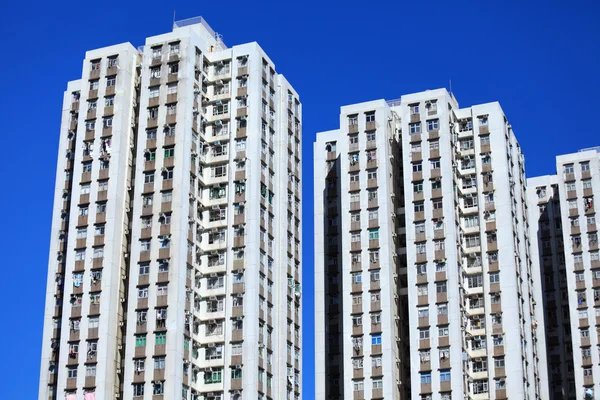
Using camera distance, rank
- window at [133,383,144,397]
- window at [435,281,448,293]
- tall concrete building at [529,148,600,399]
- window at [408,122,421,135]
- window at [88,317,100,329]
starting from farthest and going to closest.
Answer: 1. tall concrete building at [529,148,600,399]
2. window at [408,122,421,135]
3. window at [435,281,448,293]
4. window at [88,317,100,329]
5. window at [133,383,144,397]

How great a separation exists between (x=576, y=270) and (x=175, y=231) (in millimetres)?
48183

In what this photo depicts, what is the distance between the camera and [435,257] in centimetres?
10550

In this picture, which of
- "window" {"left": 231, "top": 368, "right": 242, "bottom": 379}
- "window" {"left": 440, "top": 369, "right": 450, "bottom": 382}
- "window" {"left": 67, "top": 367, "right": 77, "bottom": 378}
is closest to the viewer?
"window" {"left": 67, "top": 367, "right": 77, "bottom": 378}

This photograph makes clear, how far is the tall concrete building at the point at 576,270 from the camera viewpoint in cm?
11450

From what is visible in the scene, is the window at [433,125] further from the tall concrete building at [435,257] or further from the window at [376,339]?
the window at [376,339]

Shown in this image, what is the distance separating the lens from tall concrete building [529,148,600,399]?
11450 cm

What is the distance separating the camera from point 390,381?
335 ft

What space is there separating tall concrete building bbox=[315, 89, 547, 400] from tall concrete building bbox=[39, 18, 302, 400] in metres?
10.7

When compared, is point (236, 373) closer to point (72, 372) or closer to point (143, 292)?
point (143, 292)

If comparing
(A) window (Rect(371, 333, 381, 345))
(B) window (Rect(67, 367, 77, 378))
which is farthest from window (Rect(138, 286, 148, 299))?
(A) window (Rect(371, 333, 381, 345))

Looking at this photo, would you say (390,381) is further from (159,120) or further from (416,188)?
(159,120)

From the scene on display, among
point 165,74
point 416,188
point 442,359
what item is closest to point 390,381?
point 442,359

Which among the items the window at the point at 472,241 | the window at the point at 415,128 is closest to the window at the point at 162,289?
the window at the point at 415,128

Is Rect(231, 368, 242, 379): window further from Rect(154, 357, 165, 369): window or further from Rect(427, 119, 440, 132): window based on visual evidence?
Rect(427, 119, 440, 132): window
